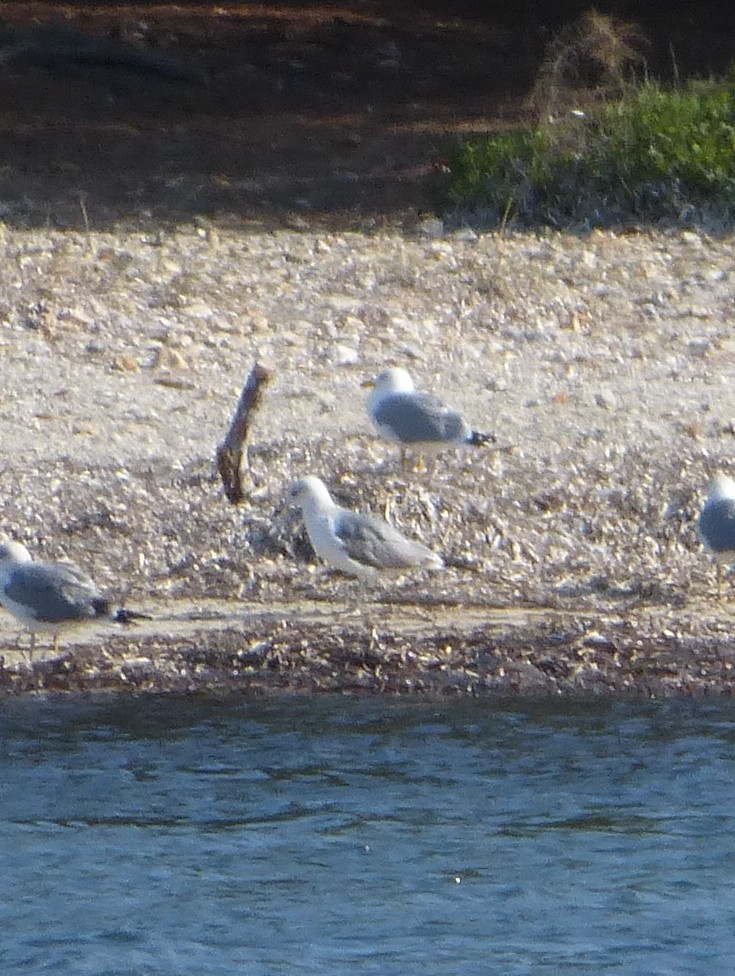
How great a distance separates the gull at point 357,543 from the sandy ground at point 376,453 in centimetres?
24

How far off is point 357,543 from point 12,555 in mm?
1417

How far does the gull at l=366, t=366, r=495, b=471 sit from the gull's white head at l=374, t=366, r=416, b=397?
0.55ft

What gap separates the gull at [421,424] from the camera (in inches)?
362

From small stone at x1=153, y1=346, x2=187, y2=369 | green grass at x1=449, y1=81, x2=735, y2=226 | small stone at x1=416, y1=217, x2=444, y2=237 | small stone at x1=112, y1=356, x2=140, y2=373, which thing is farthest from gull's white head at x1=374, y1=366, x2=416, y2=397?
small stone at x1=416, y1=217, x2=444, y2=237

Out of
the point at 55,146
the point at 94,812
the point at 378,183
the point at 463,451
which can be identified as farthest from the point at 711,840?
the point at 55,146

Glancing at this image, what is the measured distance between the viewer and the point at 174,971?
6.06 meters

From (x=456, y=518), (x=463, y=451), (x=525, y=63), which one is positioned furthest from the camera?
(x=525, y=63)

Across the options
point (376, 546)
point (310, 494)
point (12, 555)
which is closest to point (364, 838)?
point (376, 546)

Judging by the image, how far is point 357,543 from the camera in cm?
828

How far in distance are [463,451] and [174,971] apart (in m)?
4.29

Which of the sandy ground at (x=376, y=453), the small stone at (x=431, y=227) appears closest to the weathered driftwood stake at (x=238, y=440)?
the sandy ground at (x=376, y=453)

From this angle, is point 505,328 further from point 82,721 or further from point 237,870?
point 237,870

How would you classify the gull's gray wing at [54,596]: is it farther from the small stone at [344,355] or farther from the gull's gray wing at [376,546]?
the small stone at [344,355]

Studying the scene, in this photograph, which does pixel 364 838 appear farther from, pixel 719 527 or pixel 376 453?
pixel 376 453
